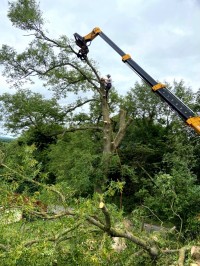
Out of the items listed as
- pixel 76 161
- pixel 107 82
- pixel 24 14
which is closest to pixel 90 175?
pixel 76 161

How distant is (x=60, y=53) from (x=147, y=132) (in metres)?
4.80

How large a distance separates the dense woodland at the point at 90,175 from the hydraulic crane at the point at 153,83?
1108 mm

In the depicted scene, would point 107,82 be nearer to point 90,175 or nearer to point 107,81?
point 107,81

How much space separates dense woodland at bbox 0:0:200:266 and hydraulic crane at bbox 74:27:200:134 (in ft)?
3.64

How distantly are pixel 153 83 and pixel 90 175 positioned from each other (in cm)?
387

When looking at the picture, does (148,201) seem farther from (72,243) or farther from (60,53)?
(60,53)

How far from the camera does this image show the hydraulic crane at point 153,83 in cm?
784

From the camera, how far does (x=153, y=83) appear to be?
29.1 ft

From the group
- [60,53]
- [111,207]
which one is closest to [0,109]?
[60,53]

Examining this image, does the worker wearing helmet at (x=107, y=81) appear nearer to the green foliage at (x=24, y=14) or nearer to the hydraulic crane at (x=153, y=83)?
the hydraulic crane at (x=153, y=83)

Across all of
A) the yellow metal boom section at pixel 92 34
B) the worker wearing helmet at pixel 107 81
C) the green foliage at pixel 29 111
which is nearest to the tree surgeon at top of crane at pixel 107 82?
the worker wearing helmet at pixel 107 81

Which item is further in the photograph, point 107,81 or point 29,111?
point 29,111

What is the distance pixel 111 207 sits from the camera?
4.40 m

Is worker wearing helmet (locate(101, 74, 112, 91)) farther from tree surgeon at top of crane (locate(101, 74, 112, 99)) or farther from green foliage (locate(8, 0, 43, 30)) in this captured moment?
green foliage (locate(8, 0, 43, 30))
